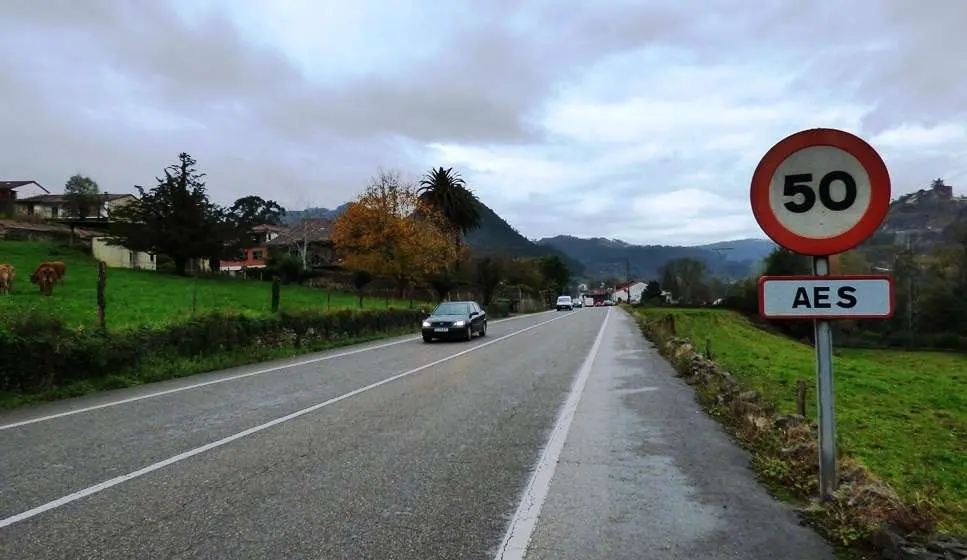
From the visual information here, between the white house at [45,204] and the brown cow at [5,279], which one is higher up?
the white house at [45,204]

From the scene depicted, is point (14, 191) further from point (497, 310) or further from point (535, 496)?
point (535, 496)

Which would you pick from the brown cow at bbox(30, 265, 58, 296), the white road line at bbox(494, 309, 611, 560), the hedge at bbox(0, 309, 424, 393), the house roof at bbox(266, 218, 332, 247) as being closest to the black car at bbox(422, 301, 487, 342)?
the hedge at bbox(0, 309, 424, 393)

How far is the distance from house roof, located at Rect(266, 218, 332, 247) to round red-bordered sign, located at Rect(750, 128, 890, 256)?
80.8 m

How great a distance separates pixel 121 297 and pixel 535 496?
28.2 metres

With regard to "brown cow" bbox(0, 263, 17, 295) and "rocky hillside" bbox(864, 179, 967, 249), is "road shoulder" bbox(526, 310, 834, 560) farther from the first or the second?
"rocky hillside" bbox(864, 179, 967, 249)

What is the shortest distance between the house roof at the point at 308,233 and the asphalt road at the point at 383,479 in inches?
2976

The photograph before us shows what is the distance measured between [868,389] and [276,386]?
51.7 ft

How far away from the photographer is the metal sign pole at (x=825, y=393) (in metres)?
4.39

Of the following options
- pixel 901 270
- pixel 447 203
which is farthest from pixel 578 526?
pixel 901 270

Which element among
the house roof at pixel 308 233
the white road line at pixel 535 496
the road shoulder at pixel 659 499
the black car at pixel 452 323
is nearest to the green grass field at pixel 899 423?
the road shoulder at pixel 659 499

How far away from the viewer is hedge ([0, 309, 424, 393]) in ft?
35.3

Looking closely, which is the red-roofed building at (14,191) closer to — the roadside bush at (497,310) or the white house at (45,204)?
the white house at (45,204)

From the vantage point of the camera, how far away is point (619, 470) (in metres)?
6.01

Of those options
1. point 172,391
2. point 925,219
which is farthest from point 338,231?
point 925,219
